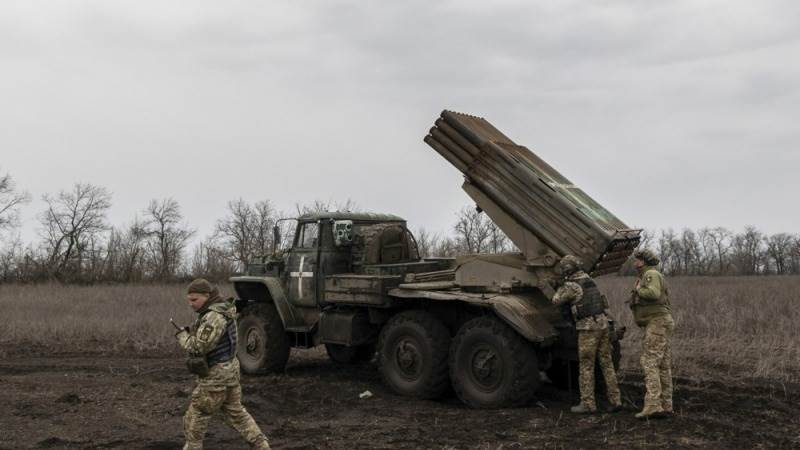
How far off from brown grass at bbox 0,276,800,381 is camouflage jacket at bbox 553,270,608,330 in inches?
110

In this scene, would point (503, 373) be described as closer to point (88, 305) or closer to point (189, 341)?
point (189, 341)

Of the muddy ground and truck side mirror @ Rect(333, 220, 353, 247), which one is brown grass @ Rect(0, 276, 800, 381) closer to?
the muddy ground

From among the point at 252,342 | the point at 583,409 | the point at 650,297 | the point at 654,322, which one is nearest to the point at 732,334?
the point at 654,322

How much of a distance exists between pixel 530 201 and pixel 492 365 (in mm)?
1923

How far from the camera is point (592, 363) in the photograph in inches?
318

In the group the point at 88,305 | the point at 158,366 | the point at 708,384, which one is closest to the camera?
the point at 708,384

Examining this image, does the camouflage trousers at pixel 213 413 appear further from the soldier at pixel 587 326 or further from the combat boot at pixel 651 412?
the combat boot at pixel 651 412

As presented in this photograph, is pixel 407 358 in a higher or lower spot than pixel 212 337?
lower

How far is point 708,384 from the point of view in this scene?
9234 mm

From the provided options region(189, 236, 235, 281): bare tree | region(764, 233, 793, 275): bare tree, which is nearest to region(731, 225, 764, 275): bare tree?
region(764, 233, 793, 275): bare tree

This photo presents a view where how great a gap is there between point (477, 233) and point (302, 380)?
27583 millimetres

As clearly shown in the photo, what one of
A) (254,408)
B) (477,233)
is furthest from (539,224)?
(477,233)

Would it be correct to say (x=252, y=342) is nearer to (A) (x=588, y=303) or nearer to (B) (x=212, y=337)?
(A) (x=588, y=303)

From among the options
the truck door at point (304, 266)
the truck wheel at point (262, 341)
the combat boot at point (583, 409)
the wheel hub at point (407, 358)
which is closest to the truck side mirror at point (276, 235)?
the truck door at point (304, 266)
